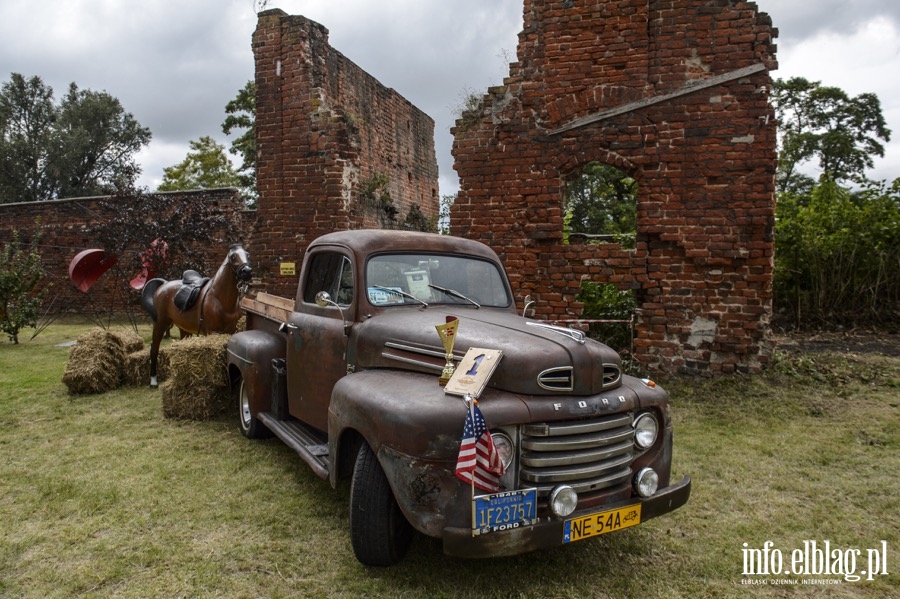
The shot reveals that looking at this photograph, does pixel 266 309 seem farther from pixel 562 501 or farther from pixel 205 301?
pixel 562 501

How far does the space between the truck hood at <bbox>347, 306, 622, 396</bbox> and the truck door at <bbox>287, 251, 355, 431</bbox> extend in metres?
0.25

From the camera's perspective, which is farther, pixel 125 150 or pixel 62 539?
pixel 125 150

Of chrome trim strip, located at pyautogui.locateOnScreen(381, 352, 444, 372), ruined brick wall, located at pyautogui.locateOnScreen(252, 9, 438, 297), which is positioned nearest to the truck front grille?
chrome trim strip, located at pyautogui.locateOnScreen(381, 352, 444, 372)

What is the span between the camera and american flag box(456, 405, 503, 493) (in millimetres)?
2508

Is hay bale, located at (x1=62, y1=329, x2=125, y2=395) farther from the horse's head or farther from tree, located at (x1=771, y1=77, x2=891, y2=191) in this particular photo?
tree, located at (x1=771, y1=77, x2=891, y2=191)

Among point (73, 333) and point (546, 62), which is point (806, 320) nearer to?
point (546, 62)

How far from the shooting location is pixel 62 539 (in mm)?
3365

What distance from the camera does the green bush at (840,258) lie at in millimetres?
8664

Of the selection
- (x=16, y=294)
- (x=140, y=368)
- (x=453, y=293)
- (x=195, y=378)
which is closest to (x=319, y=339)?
(x=453, y=293)

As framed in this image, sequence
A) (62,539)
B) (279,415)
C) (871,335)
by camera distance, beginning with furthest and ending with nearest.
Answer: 1. (871,335)
2. (279,415)
3. (62,539)

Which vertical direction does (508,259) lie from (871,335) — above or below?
above

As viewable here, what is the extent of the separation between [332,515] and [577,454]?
1.71 metres

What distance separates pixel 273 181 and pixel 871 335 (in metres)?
9.36

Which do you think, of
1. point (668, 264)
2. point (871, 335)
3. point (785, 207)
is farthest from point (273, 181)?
point (871, 335)
